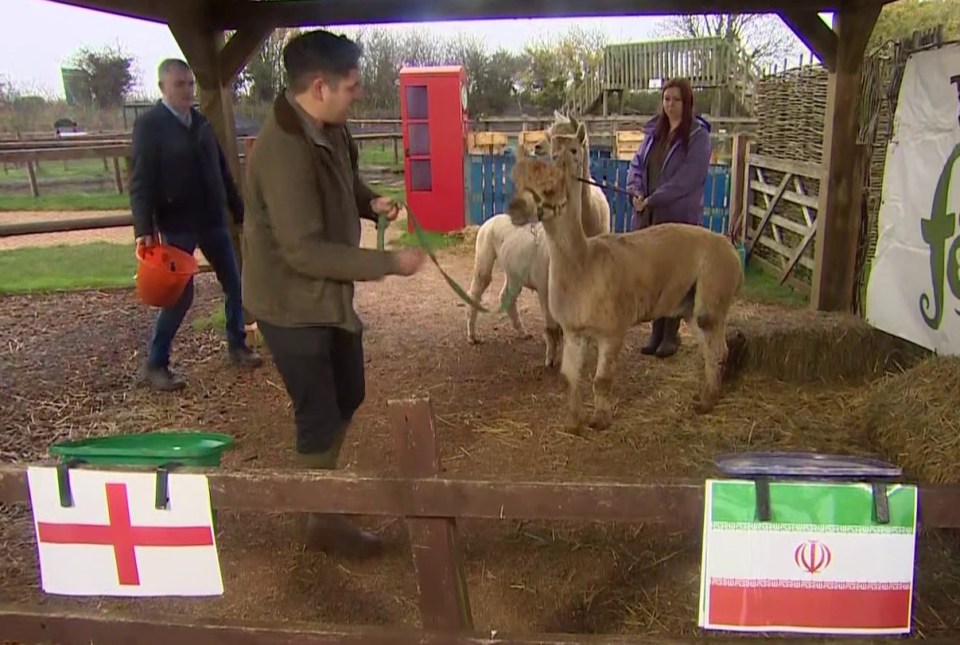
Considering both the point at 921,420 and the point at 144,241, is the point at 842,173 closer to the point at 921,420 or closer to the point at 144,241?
the point at 921,420

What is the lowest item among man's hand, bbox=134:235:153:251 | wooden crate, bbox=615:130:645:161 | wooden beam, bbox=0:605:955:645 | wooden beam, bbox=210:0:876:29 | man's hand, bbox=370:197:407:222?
wooden beam, bbox=0:605:955:645

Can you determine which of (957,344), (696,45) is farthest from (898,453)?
(696,45)

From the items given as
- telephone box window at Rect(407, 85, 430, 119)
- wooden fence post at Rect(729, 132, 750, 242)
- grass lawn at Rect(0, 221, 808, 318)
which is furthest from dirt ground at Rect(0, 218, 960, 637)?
telephone box window at Rect(407, 85, 430, 119)

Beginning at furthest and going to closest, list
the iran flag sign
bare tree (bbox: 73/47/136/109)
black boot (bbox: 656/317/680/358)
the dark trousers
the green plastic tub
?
1. bare tree (bbox: 73/47/136/109)
2. black boot (bbox: 656/317/680/358)
3. the dark trousers
4. the green plastic tub
5. the iran flag sign

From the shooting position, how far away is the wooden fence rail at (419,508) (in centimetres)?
183

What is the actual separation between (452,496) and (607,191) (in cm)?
997

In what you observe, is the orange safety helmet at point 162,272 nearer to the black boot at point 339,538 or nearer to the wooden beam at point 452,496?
the black boot at point 339,538

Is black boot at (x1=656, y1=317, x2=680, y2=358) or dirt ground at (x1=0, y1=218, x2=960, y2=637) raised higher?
black boot at (x1=656, y1=317, x2=680, y2=358)

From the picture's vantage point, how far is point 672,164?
530 centimetres

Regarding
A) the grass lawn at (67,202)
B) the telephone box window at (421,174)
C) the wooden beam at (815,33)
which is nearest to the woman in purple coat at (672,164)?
the wooden beam at (815,33)

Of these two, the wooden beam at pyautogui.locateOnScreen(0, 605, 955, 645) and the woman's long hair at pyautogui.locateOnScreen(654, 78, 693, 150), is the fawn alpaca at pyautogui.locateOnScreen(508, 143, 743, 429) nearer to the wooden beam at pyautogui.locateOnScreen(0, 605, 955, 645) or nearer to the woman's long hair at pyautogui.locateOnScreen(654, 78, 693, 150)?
the woman's long hair at pyautogui.locateOnScreen(654, 78, 693, 150)

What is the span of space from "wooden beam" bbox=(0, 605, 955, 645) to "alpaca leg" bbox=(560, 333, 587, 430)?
243cm

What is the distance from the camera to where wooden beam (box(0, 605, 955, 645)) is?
190cm

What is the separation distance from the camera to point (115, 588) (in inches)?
77.4
